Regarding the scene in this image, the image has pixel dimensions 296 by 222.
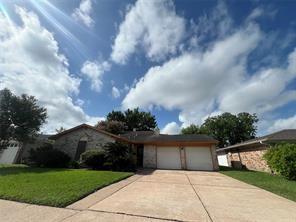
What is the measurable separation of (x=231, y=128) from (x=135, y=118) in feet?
81.5

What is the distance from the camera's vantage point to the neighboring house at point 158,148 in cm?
1573

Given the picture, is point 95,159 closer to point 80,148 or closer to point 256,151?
point 80,148

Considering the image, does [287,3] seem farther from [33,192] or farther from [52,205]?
[33,192]

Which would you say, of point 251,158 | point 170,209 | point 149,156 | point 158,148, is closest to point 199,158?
point 158,148

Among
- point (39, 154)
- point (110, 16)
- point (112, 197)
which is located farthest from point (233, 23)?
point (39, 154)

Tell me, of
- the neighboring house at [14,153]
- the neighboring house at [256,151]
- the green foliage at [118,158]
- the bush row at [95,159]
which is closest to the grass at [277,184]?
the neighboring house at [256,151]

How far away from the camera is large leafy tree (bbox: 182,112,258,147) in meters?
42.8

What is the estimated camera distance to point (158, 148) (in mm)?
17328

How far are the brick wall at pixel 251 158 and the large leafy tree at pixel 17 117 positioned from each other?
2062cm

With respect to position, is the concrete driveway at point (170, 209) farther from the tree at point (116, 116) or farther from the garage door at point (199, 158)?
the tree at point (116, 116)

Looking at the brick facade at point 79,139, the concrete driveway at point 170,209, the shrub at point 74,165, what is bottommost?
the concrete driveway at point 170,209

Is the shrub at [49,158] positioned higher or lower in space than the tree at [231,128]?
lower

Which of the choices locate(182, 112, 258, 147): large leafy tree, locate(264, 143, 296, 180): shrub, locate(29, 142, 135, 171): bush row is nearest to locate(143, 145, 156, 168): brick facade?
locate(29, 142, 135, 171): bush row

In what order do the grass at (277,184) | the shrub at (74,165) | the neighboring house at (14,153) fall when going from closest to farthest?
the grass at (277,184) → the shrub at (74,165) → the neighboring house at (14,153)
